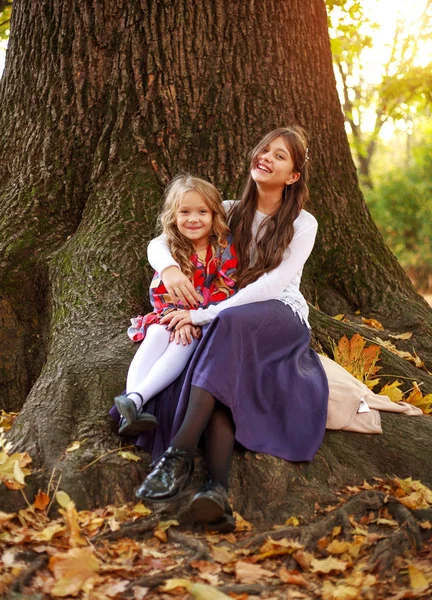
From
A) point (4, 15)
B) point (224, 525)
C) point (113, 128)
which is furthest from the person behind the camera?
point (4, 15)

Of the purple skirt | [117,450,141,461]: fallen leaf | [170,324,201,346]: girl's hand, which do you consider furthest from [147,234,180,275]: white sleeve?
[117,450,141,461]: fallen leaf

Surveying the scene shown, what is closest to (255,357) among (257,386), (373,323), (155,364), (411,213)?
(257,386)

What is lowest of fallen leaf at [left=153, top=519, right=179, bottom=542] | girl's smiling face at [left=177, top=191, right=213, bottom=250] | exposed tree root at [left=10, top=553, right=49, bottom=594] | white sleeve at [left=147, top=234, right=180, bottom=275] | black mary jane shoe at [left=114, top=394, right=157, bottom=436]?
fallen leaf at [left=153, top=519, right=179, bottom=542]

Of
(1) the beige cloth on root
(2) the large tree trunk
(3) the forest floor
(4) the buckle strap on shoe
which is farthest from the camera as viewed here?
(2) the large tree trunk

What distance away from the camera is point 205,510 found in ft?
10.3

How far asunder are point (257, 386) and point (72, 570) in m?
1.26

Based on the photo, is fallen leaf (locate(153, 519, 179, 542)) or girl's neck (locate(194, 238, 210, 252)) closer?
fallen leaf (locate(153, 519, 179, 542))

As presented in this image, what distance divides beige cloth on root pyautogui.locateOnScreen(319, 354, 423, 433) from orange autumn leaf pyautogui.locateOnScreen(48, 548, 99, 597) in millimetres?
1516

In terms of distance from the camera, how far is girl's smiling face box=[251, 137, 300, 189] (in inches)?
163

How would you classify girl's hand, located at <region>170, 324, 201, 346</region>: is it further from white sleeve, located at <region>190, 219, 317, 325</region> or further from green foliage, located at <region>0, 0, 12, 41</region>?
green foliage, located at <region>0, 0, 12, 41</region>

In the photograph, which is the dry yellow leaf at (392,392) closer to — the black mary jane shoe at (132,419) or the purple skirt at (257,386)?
the purple skirt at (257,386)

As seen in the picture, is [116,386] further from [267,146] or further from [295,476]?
[267,146]

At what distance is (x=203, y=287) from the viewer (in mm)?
4086

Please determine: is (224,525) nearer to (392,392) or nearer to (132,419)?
(132,419)
